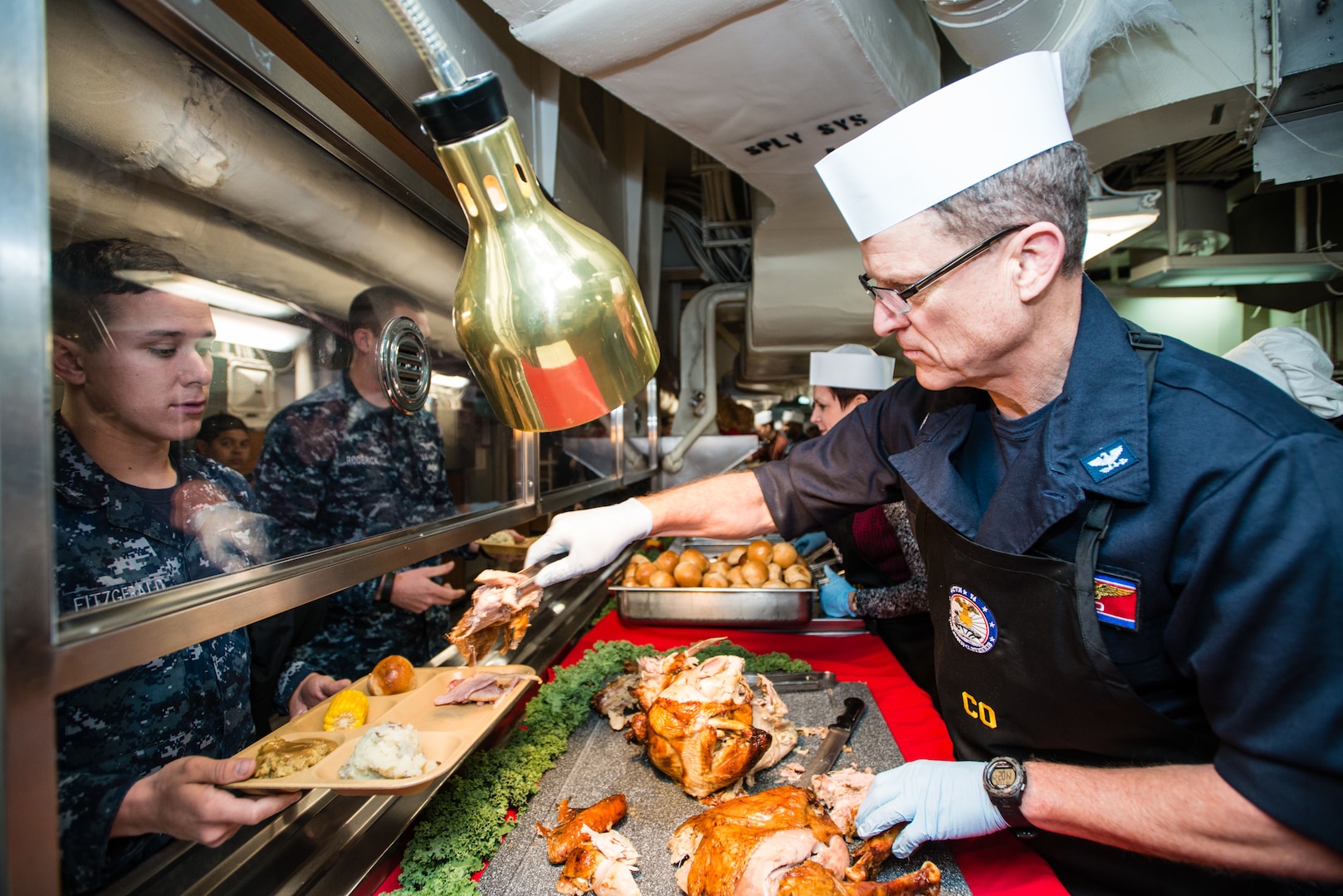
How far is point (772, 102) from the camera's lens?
2.42 m

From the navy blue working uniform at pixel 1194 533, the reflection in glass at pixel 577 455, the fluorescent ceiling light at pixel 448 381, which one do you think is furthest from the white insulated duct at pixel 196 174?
the navy blue working uniform at pixel 1194 533

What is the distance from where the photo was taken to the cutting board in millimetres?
1417

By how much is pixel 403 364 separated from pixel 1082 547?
5.70 feet

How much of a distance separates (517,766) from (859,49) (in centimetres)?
238

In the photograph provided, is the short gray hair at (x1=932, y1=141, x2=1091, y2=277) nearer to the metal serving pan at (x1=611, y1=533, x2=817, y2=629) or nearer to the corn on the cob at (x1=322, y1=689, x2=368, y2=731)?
the corn on the cob at (x1=322, y1=689, x2=368, y2=731)

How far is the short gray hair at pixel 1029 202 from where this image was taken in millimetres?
1427

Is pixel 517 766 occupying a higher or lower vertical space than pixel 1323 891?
higher

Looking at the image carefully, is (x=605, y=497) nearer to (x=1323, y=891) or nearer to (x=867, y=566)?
(x=867, y=566)

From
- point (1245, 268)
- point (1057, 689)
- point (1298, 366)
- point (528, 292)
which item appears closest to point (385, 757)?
point (528, 292)

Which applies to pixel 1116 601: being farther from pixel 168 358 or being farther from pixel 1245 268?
pixel 1245 268

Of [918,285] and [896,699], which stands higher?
[918,285]

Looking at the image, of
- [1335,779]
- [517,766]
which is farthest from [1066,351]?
[517,766]

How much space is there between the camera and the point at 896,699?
227 cm

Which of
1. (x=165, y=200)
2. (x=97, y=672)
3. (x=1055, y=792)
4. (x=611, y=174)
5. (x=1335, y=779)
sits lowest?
(x=1055, y=792)
